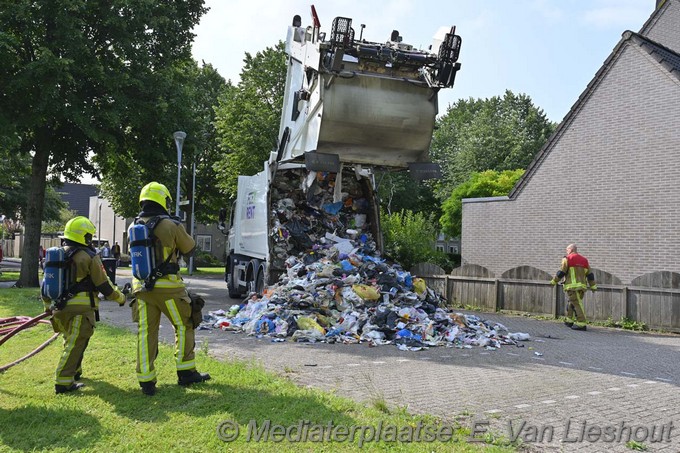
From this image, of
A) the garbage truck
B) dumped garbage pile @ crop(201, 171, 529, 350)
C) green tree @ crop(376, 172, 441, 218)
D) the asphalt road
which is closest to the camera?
the asphalt road

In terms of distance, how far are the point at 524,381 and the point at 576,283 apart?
6.02 m

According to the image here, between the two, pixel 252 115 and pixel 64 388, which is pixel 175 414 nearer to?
pixel 64 388

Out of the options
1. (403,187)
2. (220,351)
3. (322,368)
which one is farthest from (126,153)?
(403,187)

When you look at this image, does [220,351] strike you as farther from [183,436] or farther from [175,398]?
[183,436]

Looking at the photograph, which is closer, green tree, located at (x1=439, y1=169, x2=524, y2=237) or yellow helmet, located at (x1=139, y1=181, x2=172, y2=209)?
yellow helmet, located at (x1=139, y1=181, x2=172, y2=209)

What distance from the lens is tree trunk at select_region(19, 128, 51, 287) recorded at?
688 inches

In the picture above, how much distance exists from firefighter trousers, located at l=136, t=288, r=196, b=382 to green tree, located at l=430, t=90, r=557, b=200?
35949 millimetres

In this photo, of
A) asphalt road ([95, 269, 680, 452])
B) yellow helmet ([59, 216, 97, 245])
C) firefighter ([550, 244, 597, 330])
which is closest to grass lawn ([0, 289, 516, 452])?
asphalt road ([95, 269, 680, 452])

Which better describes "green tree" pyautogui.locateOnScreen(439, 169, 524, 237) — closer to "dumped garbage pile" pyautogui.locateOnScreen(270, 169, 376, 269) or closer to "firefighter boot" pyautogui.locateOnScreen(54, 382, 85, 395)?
"dumped garbage pile" pyautogui.locateOnScreen(270, 169, 376, 269)

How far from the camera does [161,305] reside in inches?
220

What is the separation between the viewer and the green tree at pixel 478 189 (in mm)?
35188

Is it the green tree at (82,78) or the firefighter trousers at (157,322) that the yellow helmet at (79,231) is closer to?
the firefighter trousers at (157,322)

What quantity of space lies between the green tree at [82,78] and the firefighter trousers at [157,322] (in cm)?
1109

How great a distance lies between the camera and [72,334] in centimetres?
568
